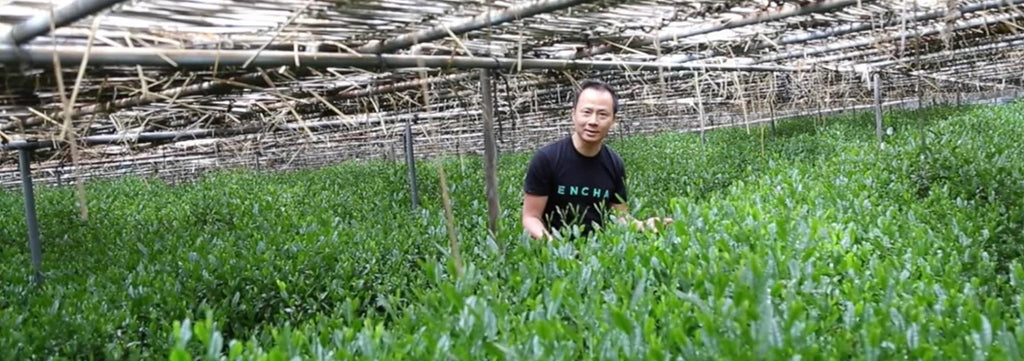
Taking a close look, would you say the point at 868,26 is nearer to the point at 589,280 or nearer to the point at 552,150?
the point at 552,150

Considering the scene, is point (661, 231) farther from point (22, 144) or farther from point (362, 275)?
point (22, 144)

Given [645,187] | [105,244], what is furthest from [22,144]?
[645,187]

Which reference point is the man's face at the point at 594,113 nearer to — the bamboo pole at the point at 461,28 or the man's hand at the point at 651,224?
the man's hand at the point at 651,224

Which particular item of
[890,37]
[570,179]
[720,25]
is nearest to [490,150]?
[570,179]

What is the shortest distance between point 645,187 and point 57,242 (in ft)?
17.0

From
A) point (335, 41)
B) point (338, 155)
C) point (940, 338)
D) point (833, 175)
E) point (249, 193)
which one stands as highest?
point (335, 41)

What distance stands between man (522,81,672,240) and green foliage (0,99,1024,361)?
284 mm

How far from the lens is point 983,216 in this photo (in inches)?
146

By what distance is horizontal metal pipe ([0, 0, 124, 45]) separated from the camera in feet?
5.80

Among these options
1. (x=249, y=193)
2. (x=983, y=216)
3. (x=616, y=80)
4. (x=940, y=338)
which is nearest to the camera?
(x=940, y=338)

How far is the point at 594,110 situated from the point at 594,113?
0.01 metres

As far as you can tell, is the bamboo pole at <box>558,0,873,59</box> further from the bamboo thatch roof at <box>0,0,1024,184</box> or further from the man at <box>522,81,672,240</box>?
the man at <box>522,81,672,240</box>

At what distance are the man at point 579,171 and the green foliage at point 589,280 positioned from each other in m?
0.28

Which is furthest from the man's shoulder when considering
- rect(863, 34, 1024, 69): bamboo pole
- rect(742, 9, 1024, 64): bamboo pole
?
rect(863, 34, 1024, 69): bamboo pole
